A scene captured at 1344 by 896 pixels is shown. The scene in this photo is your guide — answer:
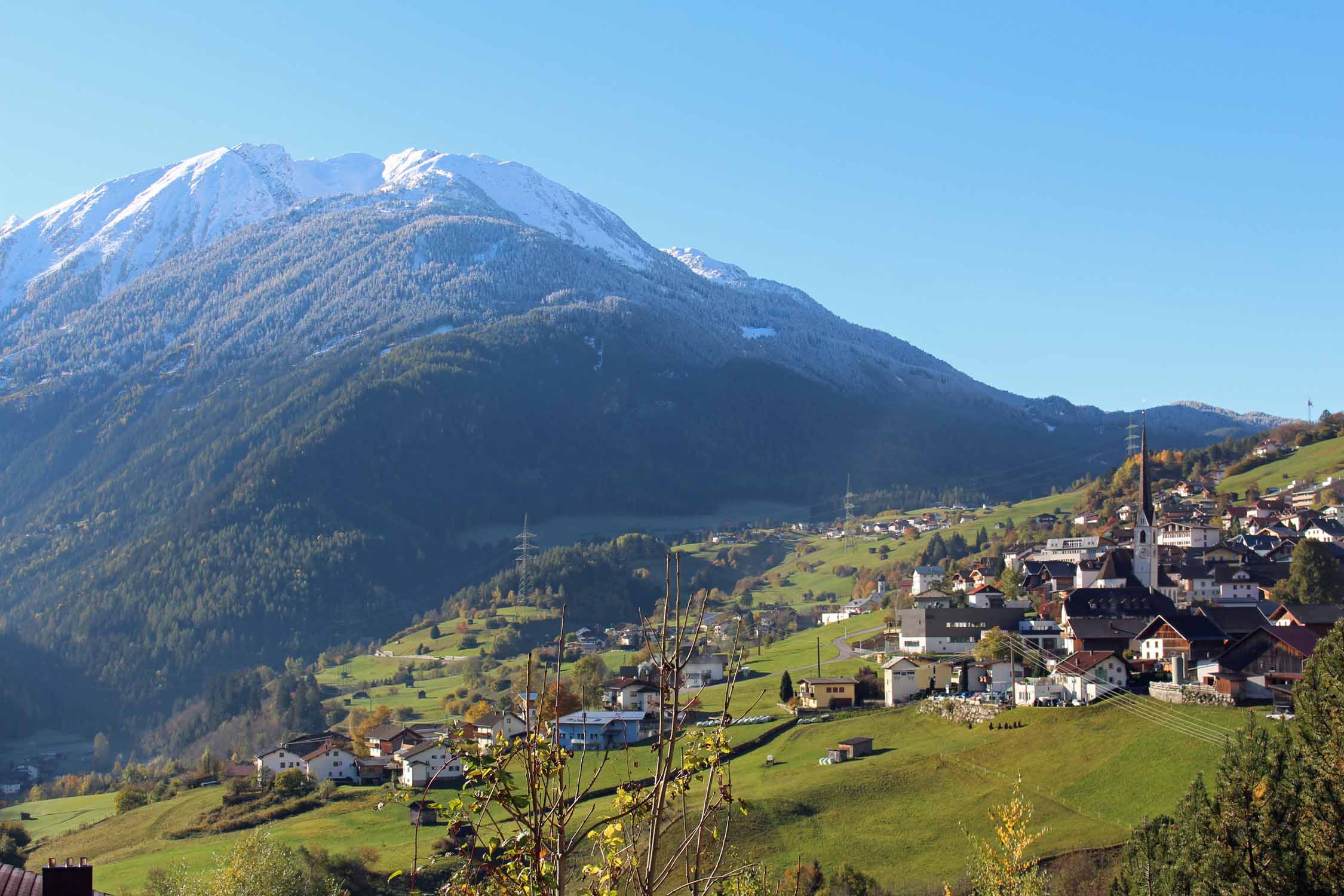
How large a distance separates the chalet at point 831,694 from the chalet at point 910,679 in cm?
190

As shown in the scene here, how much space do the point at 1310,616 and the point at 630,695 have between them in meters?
39.3

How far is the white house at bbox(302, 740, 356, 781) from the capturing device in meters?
74.1

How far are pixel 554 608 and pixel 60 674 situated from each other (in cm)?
6321

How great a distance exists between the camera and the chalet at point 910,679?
226 feet

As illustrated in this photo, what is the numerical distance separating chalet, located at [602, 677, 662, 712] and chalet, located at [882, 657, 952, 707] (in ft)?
53.5

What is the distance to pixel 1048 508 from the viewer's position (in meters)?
172

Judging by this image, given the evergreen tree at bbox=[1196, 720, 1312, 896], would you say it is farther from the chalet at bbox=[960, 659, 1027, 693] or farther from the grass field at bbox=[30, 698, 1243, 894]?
the chalet at bbox=[960, 659, 1027, 693]

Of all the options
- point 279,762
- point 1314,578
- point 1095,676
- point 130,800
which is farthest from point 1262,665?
point 130,800

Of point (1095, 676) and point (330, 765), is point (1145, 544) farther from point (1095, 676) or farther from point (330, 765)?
point (330, 765)

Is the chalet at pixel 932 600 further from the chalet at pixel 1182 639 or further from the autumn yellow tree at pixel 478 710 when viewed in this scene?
the autumn yellow tree at pixel 478 710

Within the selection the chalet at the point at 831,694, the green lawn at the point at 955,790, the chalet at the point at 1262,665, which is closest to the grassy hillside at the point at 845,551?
the chalet at the point at 831,694

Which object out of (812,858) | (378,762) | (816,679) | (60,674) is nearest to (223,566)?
Result: (60,674)

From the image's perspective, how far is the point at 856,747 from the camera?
58594mm

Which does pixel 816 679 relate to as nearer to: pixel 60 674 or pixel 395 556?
pixel 60 674
